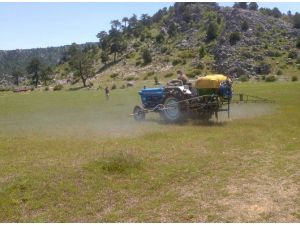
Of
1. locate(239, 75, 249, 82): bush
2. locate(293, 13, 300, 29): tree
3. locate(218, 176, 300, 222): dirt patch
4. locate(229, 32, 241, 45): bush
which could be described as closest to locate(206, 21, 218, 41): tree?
locate(229, 32, 241, 45): bush

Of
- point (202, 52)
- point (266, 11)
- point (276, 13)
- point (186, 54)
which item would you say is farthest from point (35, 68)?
point (276, 13)

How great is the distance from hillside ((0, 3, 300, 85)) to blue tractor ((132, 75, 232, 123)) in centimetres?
5789

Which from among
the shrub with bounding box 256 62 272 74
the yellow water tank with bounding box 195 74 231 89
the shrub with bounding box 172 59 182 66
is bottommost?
Answer: the shrub with bounding box 256 62 272 74

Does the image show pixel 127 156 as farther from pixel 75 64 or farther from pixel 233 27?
pixel 233 27

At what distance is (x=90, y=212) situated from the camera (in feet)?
28.9

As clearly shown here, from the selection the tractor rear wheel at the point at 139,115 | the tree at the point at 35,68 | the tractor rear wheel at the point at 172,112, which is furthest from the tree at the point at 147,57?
the tractor rear wheel at the point at 172,112

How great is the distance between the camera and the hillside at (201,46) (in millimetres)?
92856

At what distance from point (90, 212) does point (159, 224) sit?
5.31 ft

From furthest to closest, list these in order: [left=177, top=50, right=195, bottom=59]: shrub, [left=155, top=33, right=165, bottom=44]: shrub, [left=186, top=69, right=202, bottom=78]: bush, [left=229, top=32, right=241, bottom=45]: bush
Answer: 1. [left=155, top=33, right=165, bottom=44]: shrub
2. [left=229, top=32, right=241, bottom=45]: bush
3. [left=177, top=50, right=195, bottom=59]: shrub
4. [left=186, top=69, right=202, bottom=78]: bush

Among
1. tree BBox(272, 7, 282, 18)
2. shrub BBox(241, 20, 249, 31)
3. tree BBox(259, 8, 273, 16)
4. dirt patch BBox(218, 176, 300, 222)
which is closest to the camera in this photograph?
dirt patch BBox(218, 176, 300, 222)

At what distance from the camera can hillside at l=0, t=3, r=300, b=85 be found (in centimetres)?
9286

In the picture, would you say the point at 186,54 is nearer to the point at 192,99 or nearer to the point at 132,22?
the point at 132,22

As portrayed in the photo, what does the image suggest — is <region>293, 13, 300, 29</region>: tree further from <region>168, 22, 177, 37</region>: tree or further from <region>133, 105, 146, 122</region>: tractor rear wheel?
<region>133, 105, 146, 122</region>: tractor rear wheel

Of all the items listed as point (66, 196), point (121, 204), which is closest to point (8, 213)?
point (66, 196)
